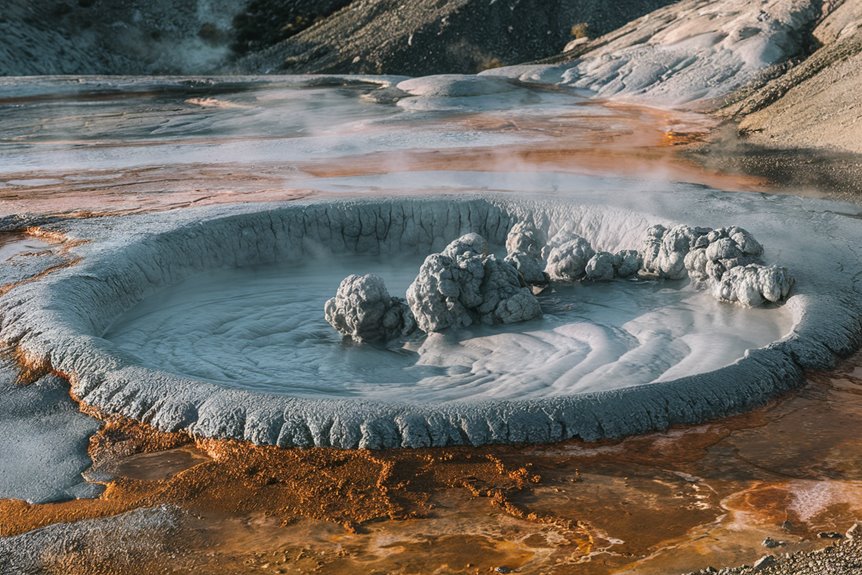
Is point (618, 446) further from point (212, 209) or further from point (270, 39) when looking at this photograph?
point (270, 39)

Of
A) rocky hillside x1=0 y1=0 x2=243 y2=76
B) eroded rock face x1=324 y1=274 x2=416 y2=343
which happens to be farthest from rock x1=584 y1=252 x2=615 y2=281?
rocky hillside x1=0 y1=0 x2=243 y2=76

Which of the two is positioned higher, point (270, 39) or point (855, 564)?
point (270, 39)

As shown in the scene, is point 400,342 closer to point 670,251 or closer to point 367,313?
point 367,313

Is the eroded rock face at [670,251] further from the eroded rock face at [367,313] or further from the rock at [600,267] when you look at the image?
the eroded rock face at [367,313]

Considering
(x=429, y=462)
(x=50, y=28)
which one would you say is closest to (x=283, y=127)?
(x=429, y=462)

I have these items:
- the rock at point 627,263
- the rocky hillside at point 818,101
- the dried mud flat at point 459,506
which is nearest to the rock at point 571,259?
the rock at point 627,263

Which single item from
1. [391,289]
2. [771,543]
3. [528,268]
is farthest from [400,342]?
[771,543]

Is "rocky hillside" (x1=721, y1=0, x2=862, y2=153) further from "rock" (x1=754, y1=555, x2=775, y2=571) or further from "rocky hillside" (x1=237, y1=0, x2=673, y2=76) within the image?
"rock" (x1=754, y1=555, x2=775, y2=571)
